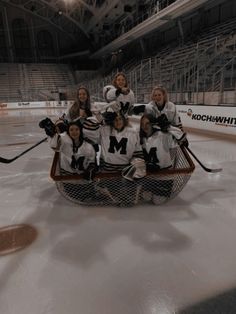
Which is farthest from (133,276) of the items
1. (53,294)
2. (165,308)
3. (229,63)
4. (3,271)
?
(229,63)

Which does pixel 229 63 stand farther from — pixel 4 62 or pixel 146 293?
pixel 4 62

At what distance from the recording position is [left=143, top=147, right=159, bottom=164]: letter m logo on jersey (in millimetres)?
2209

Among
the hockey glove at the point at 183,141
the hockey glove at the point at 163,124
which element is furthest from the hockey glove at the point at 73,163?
the hockey glove at the point at 183,141

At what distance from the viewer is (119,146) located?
2186mm

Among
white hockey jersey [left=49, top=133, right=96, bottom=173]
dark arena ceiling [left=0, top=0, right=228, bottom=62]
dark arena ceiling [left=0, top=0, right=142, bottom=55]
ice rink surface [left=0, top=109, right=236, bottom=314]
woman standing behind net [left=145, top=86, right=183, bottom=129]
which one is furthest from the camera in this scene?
dark arena ceiling [left=0, top=0, right=142, bottom=55]

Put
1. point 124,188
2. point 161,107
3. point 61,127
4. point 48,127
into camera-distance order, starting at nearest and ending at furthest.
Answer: point 124,188 → point 48,127 → point 61,127 → point 161,107

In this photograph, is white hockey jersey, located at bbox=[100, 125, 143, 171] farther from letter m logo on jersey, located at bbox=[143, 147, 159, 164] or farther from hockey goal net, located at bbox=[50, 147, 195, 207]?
hockey goal net, located at bbox=[50, 147, 195, 207]

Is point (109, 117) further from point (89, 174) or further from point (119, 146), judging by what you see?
point (89, 174)

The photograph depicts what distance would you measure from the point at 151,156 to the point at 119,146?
0.28m

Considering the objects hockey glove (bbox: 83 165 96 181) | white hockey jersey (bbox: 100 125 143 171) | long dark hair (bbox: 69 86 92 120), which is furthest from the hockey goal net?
long dark hair (bbox: 69 86 92 120)

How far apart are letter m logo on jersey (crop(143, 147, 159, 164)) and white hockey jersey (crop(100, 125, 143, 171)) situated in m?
0.04

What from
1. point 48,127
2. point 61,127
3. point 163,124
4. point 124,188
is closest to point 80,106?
point 61,127

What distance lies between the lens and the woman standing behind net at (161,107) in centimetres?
250

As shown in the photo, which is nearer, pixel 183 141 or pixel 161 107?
pixel 183 141
